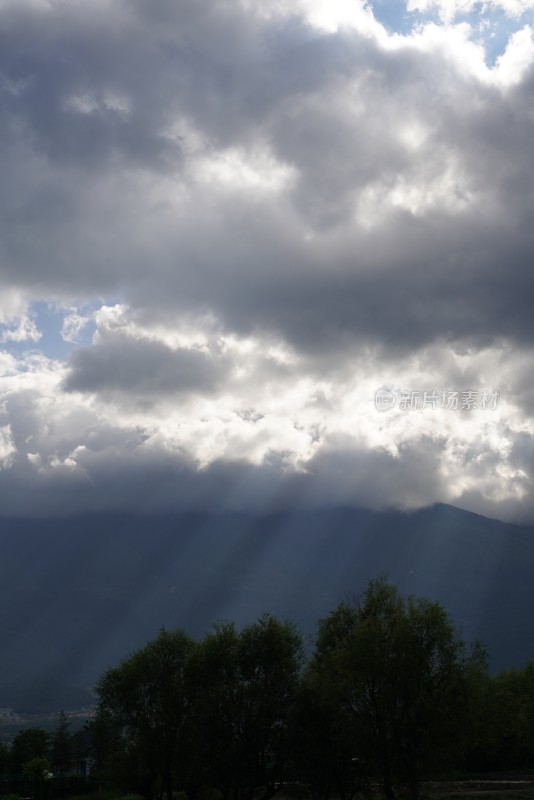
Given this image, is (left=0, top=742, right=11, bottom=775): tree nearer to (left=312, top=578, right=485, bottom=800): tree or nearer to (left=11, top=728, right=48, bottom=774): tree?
(left=11, top=728, right=48, bottom=774): tree

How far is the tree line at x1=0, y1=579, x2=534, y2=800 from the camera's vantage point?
166 feet

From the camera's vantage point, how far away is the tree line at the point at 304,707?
50656mm

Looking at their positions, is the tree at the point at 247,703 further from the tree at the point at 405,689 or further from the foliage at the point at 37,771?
the foliage at the point at 37,771

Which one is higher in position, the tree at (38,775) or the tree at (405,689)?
the tree at (405,689)

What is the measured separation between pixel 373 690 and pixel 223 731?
14082 mm

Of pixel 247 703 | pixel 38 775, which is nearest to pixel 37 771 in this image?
pixel 38 775

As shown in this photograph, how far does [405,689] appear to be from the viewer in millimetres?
50375

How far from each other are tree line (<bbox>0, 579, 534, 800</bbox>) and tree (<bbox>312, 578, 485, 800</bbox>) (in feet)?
0.27

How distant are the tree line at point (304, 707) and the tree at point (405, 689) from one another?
8 centimetres

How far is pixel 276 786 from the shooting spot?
199 feet

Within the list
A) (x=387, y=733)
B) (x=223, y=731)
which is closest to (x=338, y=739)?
(x=387, y=733)

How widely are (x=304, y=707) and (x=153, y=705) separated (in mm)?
13314

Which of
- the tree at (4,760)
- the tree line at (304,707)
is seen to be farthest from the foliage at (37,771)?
the tree at (4,760)

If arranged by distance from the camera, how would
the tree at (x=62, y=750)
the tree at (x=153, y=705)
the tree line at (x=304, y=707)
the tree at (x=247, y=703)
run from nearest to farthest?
the tree line at (x=304, y=707), the tree at (x=247, y=703), the tree at (x=153, y=705), the tree at (x=62, y=750)
